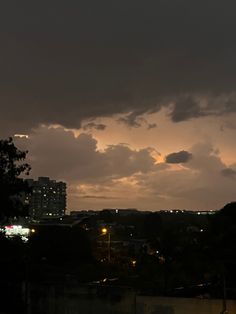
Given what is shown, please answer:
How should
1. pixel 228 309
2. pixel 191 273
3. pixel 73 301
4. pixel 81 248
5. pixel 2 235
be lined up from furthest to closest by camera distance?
pixel 81 248 → pixel 2 235 → pixel 191 273 → pixel 73 301 → pixel 228 309

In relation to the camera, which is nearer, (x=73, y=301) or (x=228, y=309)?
(x=228, y=309)

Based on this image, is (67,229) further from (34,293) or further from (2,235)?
(34,293)

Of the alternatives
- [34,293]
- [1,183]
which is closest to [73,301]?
[34,293]

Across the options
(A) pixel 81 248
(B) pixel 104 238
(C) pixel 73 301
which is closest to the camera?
(C) pixel 73 301

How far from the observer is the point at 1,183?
40.7 metres

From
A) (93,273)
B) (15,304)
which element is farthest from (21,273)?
(93,273)

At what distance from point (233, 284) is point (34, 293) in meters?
12.0

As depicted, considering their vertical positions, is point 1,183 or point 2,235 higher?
point 1,183

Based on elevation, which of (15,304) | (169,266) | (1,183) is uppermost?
(1,183)

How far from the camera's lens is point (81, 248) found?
209 feet

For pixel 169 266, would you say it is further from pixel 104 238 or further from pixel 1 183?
pixel 104 238

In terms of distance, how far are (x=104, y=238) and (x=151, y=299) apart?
75.0 metres

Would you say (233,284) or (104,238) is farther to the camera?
(104,238)

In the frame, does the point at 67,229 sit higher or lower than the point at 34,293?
higher
